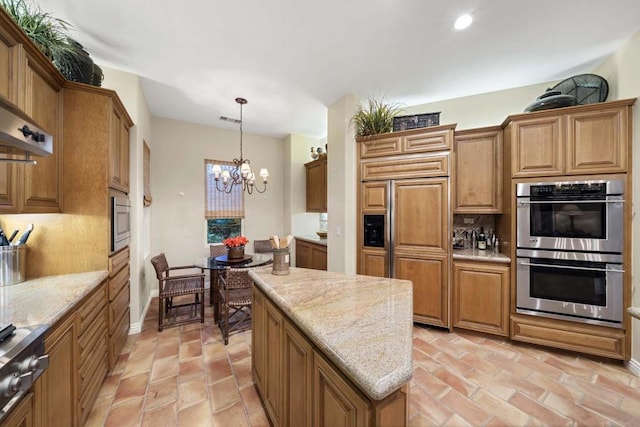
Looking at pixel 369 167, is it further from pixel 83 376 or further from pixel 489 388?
pixel 83 376

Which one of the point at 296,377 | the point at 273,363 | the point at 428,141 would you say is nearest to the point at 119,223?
the point at 273,363

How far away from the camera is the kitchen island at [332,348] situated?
2.48 ft

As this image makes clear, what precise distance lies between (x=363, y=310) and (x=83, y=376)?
1.86 m

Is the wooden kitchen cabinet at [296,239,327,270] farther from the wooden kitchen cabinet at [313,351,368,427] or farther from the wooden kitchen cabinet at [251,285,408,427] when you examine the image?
the wooden kitchen cabinet at [313,351,368,427]

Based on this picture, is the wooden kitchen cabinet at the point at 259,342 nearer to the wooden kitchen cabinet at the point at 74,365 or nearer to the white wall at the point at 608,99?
the wooden kitchen cabinet at the point at 74,365

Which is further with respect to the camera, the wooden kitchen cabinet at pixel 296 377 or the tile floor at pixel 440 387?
the tile floor at pixel 440 387

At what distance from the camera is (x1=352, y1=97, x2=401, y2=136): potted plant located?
3.24 m

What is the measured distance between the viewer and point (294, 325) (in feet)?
4.08

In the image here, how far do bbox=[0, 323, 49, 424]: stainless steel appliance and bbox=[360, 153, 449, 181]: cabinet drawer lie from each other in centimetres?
307

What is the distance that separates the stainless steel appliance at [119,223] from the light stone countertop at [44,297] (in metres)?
0.32

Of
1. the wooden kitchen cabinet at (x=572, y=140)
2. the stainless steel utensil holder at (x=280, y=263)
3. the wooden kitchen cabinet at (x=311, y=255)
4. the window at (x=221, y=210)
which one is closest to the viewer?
the stainless steel utensil holder at (x=280, y=263)

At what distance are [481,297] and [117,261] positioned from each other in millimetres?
3727

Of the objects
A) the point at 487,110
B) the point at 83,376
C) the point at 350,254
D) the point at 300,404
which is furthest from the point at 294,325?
the point at 487,110

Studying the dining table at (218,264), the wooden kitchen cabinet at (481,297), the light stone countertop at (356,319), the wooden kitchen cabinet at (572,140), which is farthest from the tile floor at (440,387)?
the wooden kitchen cabinet at (572,140)
